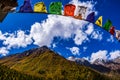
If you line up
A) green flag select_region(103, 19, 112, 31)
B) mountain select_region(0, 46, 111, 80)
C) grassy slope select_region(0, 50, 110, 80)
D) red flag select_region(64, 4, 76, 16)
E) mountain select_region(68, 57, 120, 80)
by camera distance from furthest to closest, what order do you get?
mountain select_region(68, 57, 120, 80) → grassy slope select_region(0, 50, 110, 80) → mountain select_region(0, 46, 111, 80) → green flag select_region(103, 19, 112, 31) → red flag select_region(64, 4, 76, 16)

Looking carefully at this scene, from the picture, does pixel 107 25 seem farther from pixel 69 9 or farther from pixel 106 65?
pixel 106 65

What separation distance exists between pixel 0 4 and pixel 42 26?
65.7 ft

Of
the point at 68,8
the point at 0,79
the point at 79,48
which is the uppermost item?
the point at 68,8

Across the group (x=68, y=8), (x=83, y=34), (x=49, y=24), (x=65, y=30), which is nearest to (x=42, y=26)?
(x=49, y=24)

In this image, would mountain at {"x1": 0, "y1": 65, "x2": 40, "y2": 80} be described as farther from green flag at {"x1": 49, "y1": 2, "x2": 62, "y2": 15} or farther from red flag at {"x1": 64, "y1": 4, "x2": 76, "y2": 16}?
green flag at {"x1": 49, "y1": 2, "x2": 62, "y2": 15}

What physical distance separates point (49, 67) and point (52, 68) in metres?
0.32

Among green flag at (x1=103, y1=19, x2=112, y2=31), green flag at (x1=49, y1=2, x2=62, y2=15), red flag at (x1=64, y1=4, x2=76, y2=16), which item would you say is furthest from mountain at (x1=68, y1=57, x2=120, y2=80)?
green flag at (x1=49, y1=2, x2=62, y2=15)

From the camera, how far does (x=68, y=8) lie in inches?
534

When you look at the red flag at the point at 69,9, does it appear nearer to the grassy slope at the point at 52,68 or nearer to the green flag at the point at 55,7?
the green flag at the point at 55,7

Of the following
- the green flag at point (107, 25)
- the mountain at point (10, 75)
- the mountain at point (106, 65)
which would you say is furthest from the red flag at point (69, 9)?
the mountain at point (106, 65)

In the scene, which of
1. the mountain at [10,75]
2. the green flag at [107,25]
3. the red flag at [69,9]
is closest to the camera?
the red flag at [69,9]

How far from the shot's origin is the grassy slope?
1151 inches

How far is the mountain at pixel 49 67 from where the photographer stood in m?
28.5

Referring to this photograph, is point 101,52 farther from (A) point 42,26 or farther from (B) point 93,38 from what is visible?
(A) point 42,26
